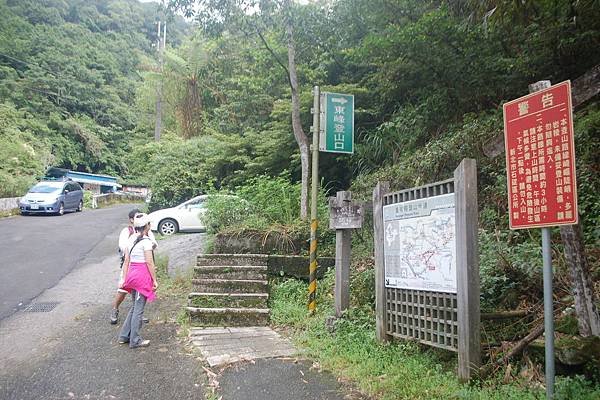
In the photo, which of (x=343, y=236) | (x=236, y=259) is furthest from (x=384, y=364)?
(x=236, y=259)

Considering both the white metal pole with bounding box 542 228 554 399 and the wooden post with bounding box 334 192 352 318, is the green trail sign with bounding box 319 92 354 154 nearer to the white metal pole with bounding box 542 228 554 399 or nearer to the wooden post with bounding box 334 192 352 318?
the wooden post with bounding box 334 192 352 318

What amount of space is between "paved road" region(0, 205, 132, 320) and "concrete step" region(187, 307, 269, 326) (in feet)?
9.84

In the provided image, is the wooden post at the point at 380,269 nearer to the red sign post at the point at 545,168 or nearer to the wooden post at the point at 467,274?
the wooden post at the point at 467,274

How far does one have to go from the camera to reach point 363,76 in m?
11.8

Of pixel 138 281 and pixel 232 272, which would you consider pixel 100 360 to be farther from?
pixel 232 272

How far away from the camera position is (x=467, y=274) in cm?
374

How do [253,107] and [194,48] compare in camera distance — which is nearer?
[253,107]

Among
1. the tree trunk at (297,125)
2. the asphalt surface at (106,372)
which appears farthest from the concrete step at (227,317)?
the tree trunk at (297,125)

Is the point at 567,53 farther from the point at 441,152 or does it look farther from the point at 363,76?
the point at 363,76

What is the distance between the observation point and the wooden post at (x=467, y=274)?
372 centimetres

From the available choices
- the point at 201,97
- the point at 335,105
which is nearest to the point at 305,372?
the point at 335,105

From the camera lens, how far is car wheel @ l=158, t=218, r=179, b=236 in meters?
13.6

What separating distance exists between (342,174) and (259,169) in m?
2.44

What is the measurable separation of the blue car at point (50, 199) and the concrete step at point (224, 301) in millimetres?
14876
